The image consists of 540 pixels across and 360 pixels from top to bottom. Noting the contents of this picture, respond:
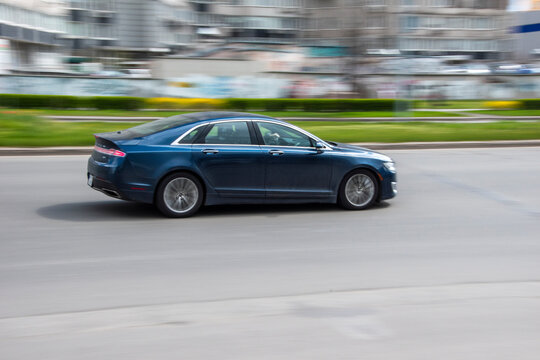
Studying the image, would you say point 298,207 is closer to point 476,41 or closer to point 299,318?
point 299,318

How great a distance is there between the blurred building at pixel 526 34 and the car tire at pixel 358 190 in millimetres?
84044

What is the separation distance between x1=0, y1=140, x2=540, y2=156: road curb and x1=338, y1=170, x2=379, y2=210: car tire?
781 cm

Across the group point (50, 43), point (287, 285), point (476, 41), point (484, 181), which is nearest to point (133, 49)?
point (50, 43)

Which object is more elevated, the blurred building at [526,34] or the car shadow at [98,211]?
the blurred building at [526,34]

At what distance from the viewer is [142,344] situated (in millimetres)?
4465

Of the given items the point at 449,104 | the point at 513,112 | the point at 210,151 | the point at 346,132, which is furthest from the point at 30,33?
the point at 210,151

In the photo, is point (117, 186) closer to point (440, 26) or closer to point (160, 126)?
point (160, 126)

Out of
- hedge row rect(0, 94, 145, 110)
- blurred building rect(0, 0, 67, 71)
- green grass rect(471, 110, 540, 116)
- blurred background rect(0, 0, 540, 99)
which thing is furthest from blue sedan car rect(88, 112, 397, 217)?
blurred building rect(0, 0, 67, 71)

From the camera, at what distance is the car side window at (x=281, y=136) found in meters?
9.02

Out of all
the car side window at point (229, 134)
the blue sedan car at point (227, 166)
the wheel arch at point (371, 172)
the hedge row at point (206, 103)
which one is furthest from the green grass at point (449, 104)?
the car side window at point (229, 134)

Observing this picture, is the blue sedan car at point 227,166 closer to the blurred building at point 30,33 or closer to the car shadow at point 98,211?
the car shadow at point 98,211

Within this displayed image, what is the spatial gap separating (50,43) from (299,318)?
269 feet

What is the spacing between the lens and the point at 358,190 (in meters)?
9.62

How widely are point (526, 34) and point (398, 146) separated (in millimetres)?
79940
